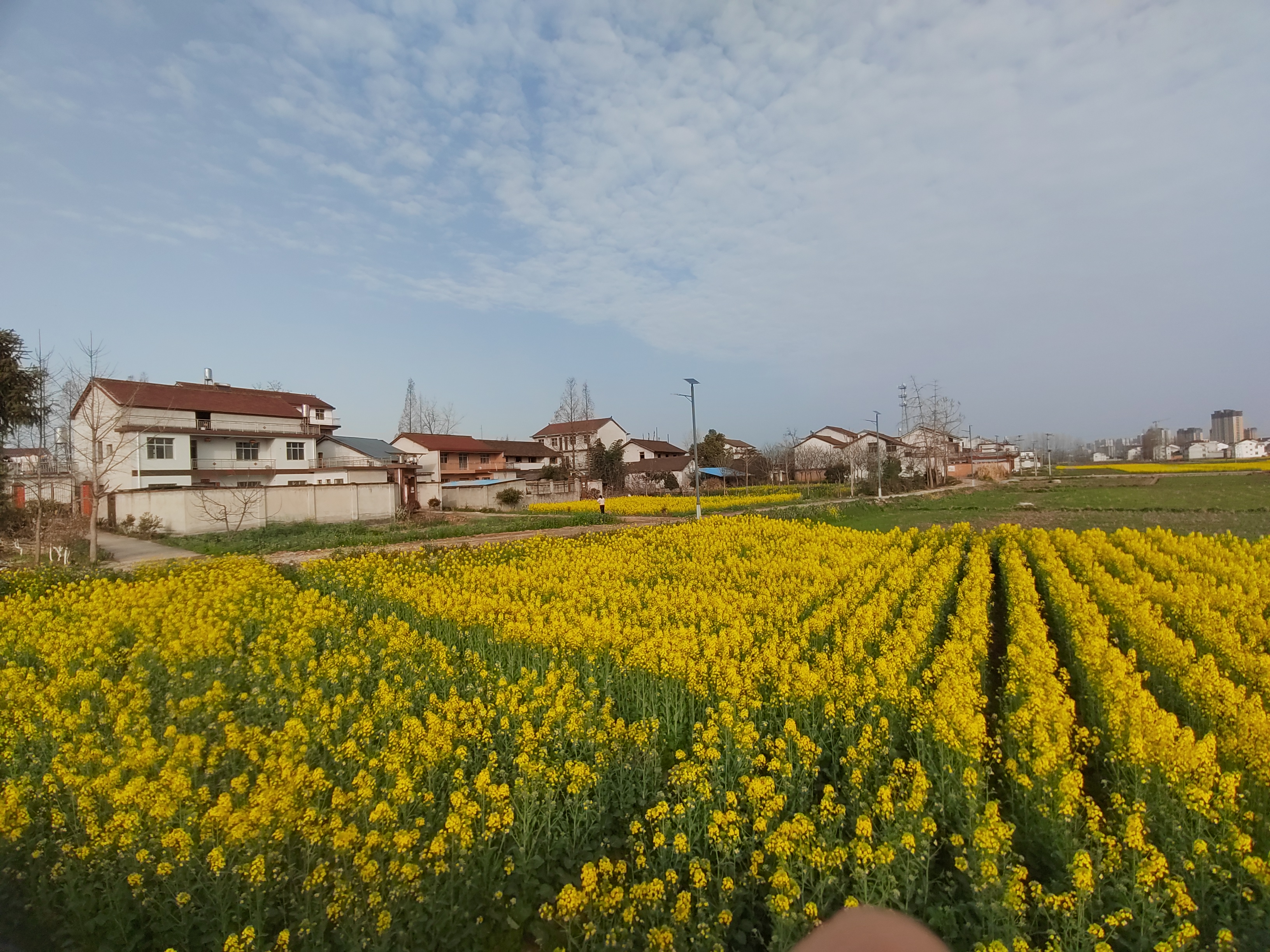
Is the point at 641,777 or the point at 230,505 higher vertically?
the point at 230,505

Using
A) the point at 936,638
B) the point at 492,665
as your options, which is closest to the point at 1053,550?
the point at 936,638

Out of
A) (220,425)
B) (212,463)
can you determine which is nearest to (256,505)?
(212,463)

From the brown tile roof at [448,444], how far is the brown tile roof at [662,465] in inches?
578

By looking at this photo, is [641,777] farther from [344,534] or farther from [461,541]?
[344,534]

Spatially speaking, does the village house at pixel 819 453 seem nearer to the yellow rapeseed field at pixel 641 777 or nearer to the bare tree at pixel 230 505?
the bare tree at pixel 230 505

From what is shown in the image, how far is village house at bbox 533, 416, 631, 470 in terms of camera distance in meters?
71.7

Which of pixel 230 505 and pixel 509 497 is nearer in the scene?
pixel 230 505

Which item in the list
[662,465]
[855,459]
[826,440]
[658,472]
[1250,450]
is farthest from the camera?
[1250,450]

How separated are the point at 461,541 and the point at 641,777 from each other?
19153 mm

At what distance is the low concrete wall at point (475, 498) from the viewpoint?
143 ft

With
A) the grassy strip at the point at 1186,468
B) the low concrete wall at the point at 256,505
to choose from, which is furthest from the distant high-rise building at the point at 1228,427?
the low concrete wall at the point at 256,505

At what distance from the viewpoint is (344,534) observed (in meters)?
25.7

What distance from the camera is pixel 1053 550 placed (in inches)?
557

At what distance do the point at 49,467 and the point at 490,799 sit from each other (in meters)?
37.3
